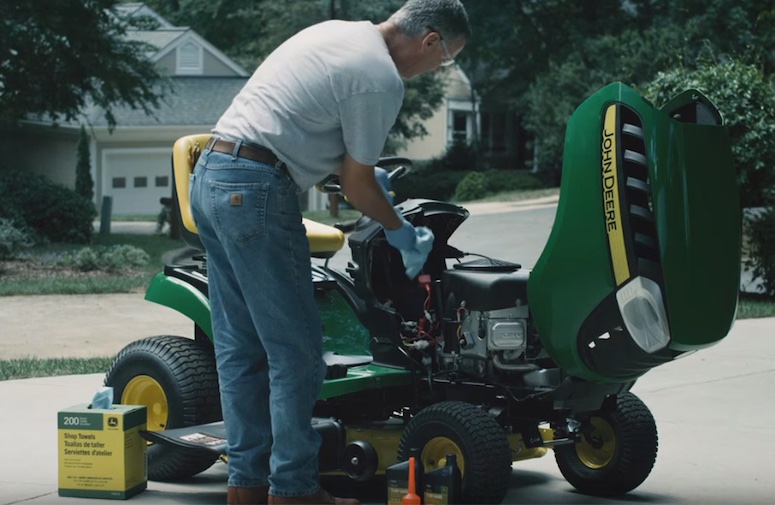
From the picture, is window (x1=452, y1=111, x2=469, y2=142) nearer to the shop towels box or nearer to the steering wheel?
the steering wheel

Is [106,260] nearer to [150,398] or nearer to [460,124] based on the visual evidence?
[150,398]

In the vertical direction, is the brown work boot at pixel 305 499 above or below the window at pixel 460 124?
below

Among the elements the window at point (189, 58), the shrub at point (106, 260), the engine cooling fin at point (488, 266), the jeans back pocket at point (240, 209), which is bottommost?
the shrub at point (106, 260)

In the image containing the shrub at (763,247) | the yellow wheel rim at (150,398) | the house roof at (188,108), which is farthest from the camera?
the house roof at (188,108)

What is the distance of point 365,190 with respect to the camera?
436cm

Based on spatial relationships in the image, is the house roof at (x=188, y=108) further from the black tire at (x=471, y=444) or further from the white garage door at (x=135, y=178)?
the black tire at (x=471, y=444)

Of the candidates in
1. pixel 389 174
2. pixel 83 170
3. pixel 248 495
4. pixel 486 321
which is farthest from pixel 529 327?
pixel 83 170

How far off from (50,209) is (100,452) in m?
19.8

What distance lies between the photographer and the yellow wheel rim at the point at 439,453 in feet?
15.8

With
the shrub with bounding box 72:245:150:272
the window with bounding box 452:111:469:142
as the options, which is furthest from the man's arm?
the window with bounding box 452:111:469:142

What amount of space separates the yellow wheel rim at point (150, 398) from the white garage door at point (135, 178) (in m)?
35.2

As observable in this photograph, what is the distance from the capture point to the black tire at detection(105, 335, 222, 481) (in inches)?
214

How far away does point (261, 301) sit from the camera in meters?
4.38

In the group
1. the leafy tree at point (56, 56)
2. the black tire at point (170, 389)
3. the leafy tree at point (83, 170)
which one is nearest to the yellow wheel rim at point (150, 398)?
the black tire at point (170, 389)
